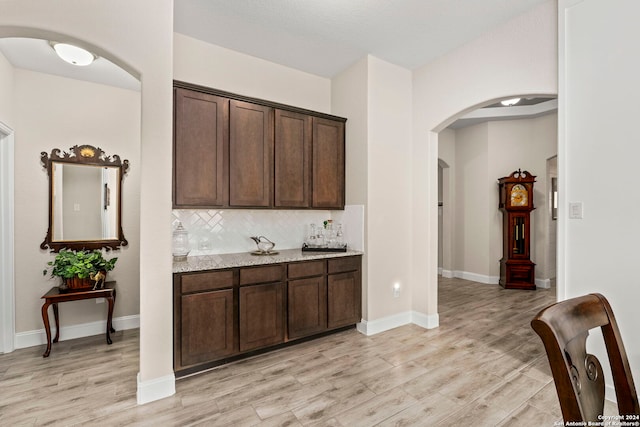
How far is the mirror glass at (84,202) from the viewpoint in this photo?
3254mm

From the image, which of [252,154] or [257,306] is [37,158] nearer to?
[252,154]

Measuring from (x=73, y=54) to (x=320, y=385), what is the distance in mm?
3580

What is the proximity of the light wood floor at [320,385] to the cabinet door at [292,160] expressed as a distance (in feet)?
5.19

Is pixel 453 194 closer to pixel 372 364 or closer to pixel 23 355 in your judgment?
pixel 372 364

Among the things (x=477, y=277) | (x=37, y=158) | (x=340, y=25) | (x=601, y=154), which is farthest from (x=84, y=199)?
(x=477, y=277)

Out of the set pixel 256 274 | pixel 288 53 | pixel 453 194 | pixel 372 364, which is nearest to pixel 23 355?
pixel 256 274

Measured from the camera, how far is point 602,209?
7.27 ft

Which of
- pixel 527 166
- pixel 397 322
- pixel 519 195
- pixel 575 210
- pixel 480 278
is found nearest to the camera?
pixel 575 210

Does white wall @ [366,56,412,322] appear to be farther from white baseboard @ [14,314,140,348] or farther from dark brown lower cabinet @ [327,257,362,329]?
white baseboard @ [14,314,140,348]

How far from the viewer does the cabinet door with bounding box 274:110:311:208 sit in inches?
127

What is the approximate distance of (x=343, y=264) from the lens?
11.1ft

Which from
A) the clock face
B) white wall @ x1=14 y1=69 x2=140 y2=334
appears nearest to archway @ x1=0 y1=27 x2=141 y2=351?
white wall @ x1=14 y1=69 x2=140 y2=334

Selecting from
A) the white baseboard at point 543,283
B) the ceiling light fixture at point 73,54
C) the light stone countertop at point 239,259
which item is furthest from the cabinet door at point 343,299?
the white baseboard at point 543,283

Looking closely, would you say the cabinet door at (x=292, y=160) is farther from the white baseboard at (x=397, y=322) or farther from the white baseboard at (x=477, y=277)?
the white baseboard at (x=477, y=277)
